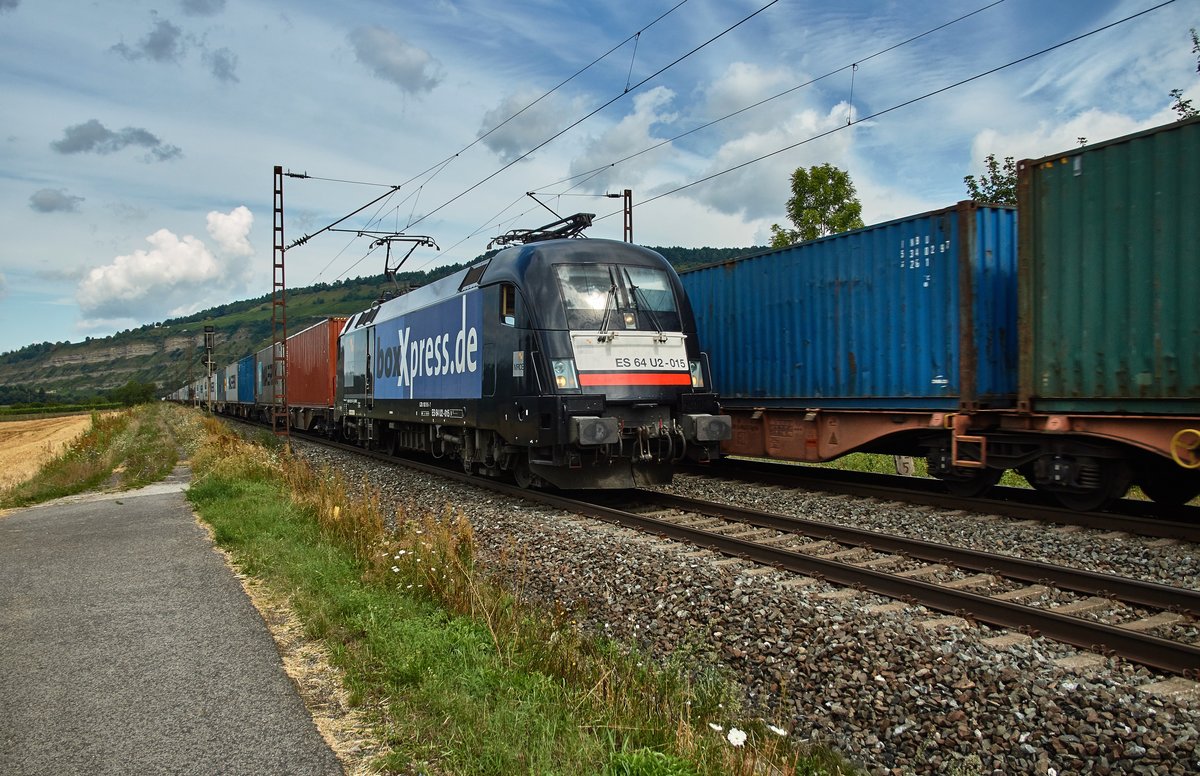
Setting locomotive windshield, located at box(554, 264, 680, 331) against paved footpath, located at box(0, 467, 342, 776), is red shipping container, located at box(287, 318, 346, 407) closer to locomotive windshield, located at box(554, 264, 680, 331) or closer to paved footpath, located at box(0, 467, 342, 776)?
locomotive windshield, located at box(554, 264, 680, 331)

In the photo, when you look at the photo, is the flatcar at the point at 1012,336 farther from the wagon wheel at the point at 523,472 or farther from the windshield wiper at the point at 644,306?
the wagon wheel at the point at 523,472

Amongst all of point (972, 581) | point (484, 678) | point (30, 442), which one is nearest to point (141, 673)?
point (484, 678)

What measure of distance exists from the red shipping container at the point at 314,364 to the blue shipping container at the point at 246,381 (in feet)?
38.2

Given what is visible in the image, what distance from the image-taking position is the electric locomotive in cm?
1011

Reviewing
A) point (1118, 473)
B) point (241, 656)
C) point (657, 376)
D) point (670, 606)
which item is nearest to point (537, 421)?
point (657, 376)

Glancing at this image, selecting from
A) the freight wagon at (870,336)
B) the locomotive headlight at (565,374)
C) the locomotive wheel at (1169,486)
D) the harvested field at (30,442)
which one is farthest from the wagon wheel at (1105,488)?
the harvested field at (30,442)

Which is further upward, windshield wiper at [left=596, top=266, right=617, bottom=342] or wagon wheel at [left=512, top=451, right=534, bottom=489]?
windshield wiper at [left=596, top=266, right=617, bottom=342]

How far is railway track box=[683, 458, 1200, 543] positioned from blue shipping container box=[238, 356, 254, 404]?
110ft

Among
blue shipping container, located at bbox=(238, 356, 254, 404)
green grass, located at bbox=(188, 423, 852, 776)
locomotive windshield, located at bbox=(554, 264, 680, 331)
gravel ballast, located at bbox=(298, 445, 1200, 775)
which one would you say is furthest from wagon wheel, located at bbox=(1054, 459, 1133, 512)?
blue shipping container, located at bbox=(238, 356, 254, 404)

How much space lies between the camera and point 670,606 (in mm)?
5934

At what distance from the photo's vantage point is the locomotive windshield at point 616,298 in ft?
34.5

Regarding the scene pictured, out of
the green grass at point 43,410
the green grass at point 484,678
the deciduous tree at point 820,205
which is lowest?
the green grass at point 43,410

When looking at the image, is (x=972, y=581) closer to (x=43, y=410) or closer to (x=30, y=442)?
(x=30, y=442)

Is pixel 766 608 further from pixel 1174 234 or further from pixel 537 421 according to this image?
pixel 1174 234
